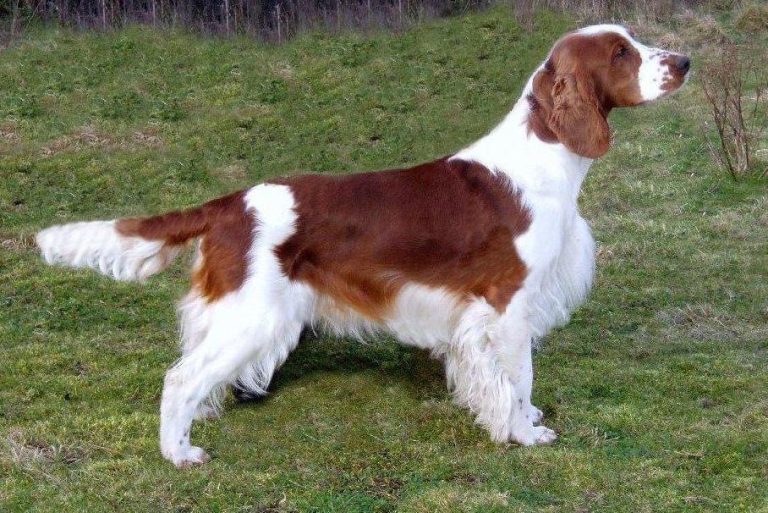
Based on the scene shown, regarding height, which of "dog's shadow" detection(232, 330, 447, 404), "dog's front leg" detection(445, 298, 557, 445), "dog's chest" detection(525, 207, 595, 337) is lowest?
"dog's shadow" detection(232, 330, 447, 404)

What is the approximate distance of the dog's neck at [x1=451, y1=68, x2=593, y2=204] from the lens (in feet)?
13.1

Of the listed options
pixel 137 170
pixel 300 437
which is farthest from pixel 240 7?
pixel 300 437

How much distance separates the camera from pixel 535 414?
425 centimetres

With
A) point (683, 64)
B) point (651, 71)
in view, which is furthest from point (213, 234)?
point (683, 64)

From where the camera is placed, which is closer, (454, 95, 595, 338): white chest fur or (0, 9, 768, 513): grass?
(0, 9, 768, 513): grass

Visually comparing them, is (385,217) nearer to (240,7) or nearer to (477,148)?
(477,148)

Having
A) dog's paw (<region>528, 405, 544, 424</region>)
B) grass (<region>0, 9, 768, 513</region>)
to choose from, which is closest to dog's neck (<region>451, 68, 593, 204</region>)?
dog's paw (<region>528, 405, 544, 424</region>)

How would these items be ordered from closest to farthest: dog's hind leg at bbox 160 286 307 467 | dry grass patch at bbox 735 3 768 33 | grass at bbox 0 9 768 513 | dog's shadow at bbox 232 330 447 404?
1. grass at bbox 0 9 768 513
2. dog's hind leg at bbox 160 286 307 467
3. dog's shadow at bbox 232 330 447 404
4. dry grass patch at bbox 735 3 768 33

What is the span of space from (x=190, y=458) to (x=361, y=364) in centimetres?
132

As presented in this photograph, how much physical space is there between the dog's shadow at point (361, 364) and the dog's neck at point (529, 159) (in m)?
1.14

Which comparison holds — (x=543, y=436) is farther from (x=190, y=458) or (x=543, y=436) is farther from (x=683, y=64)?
(x=683, y=64)

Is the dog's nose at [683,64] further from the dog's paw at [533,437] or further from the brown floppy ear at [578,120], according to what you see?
the dog's paw at [533,437]

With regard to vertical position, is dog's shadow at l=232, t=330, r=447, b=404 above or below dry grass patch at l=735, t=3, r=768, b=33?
below

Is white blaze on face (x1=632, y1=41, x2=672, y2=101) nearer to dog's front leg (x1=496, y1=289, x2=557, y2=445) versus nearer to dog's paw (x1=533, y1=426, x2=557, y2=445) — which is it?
dog's front leg (x1=496, y1=289, x2=557, y2=445)
